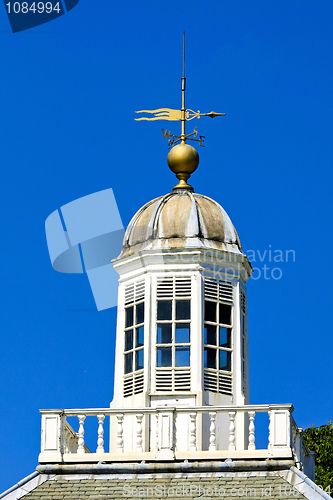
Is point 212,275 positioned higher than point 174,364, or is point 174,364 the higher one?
point 212,275

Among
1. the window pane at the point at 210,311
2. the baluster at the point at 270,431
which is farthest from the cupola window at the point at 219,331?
the baluster at the point at 270,431

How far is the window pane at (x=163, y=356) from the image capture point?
3481cm

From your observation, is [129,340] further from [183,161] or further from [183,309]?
[183,161]

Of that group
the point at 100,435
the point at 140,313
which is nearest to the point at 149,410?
the point at 100,435

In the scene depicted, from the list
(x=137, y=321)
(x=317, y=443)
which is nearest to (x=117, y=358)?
(x=137, y=321)

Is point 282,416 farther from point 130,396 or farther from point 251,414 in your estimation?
point 130,396

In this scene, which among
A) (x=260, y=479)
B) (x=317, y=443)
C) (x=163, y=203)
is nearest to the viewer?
(x=260, y=479)

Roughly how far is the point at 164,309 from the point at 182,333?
2.23 feet

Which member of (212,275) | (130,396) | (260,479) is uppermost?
(212,275)

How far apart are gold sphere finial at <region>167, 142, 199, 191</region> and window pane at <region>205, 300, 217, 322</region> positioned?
3302mm

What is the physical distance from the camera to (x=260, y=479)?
31781mm

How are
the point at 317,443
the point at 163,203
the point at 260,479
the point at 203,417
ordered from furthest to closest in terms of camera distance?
the point at 317,443, the point at 163,203, the point at 203,417, the point at 260,479

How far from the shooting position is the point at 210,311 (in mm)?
35438

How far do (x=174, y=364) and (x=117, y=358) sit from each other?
5.13 ft
